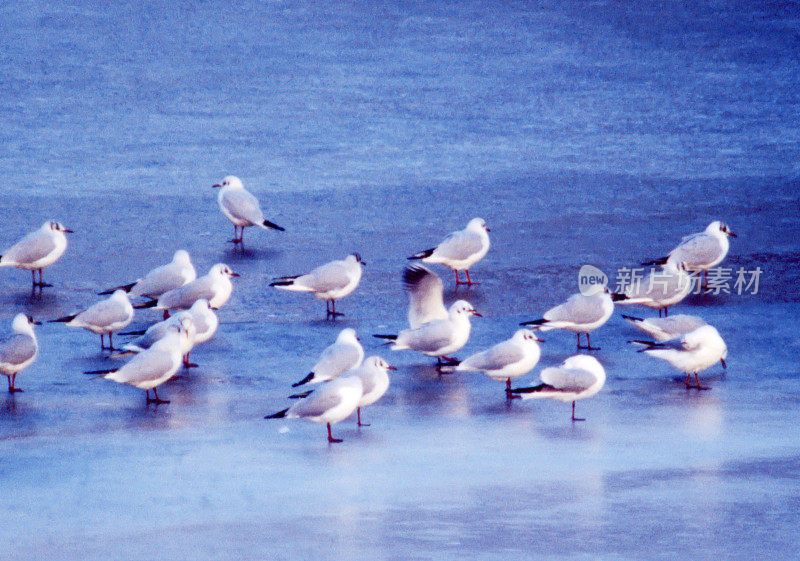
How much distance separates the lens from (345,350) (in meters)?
10.1

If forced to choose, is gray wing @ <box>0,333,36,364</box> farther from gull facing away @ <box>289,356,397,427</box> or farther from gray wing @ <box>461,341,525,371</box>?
gray wing @ <box>461,341,525,371</box>

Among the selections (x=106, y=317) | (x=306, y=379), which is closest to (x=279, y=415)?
(x=306, y=379)

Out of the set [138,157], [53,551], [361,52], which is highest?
[361,52]

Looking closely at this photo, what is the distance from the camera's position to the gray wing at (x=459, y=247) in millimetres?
13148

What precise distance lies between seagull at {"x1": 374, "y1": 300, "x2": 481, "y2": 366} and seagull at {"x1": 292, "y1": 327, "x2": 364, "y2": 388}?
1.78 ft

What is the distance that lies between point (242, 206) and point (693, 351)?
20.1ft

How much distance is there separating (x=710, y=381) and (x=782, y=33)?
17765 mm

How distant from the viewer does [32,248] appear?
12.9m

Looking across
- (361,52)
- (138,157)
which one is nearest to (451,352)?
(138,157)

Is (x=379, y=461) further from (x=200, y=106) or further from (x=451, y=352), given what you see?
(x=200, y=106)

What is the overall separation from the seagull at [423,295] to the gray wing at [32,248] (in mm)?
3780

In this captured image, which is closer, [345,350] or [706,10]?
[345,350]

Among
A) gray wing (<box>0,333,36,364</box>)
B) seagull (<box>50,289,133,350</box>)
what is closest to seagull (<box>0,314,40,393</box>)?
gray wing (<box>0,333,36,364</box>)

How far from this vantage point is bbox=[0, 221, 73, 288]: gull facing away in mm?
12812
